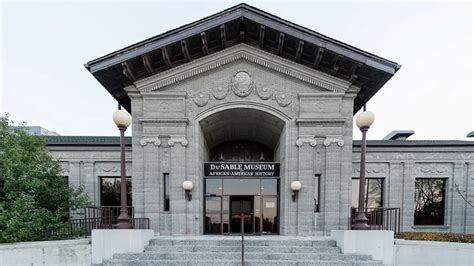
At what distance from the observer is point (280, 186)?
37.7 ft

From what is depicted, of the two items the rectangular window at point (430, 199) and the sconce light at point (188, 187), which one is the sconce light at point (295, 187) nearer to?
the sconce light at point (188, 187)

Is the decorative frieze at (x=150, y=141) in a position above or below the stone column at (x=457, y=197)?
above

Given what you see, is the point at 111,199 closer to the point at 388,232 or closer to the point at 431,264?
the point at 388,232

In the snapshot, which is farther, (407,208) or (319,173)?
(407,208)

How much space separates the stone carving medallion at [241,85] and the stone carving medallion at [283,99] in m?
1.14

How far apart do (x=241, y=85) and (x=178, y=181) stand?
15.0ft

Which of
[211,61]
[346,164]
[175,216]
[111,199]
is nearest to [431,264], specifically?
[346,164]

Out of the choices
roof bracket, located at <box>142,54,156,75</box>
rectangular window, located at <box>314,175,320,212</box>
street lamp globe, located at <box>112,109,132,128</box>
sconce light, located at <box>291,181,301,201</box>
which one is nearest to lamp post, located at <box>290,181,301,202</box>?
sconce light, located at <box>291,181,301,201</box>

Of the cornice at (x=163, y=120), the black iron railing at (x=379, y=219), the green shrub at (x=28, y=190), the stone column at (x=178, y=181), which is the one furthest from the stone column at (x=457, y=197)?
the green shrub at (x=28, y=190)

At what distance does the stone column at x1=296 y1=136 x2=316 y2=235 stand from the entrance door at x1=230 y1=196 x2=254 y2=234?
2.69 m

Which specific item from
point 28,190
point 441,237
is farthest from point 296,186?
point 28,190

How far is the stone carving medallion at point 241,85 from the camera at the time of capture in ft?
34.2

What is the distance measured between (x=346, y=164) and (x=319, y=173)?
43.7 inches

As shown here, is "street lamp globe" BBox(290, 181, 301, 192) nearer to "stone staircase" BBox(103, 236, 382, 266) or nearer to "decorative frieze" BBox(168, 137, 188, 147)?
"stone staircase" BBox(103, 236, 382, 266)
